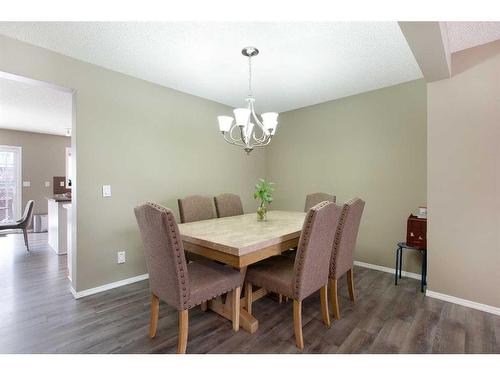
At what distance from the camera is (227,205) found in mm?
3076

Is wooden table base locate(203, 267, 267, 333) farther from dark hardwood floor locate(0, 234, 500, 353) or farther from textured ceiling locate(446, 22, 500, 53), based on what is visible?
textured ceiling locate(446, 22, 500, 53)

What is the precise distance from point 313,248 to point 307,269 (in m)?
0.15

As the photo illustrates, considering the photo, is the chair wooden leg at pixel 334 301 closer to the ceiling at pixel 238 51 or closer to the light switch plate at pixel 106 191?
the ceiling at pixel 238 51

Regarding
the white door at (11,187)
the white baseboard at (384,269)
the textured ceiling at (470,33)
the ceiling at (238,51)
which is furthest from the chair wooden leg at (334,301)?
the white door at (11,187)

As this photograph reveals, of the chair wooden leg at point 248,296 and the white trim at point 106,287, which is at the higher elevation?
the chair wooden leg at point 248,296

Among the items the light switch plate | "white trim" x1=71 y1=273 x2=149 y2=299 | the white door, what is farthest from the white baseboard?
the white door

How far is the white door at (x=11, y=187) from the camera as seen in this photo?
552 centimetres

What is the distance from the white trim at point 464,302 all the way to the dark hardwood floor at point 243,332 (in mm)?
65

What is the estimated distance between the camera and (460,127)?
7.23 feet

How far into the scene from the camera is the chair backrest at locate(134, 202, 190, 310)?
4.63 feet

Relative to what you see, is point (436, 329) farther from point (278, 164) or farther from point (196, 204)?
point (278, 164)

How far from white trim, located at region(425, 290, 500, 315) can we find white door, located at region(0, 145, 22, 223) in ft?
25.7

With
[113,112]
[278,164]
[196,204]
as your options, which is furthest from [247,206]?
[113,112]
